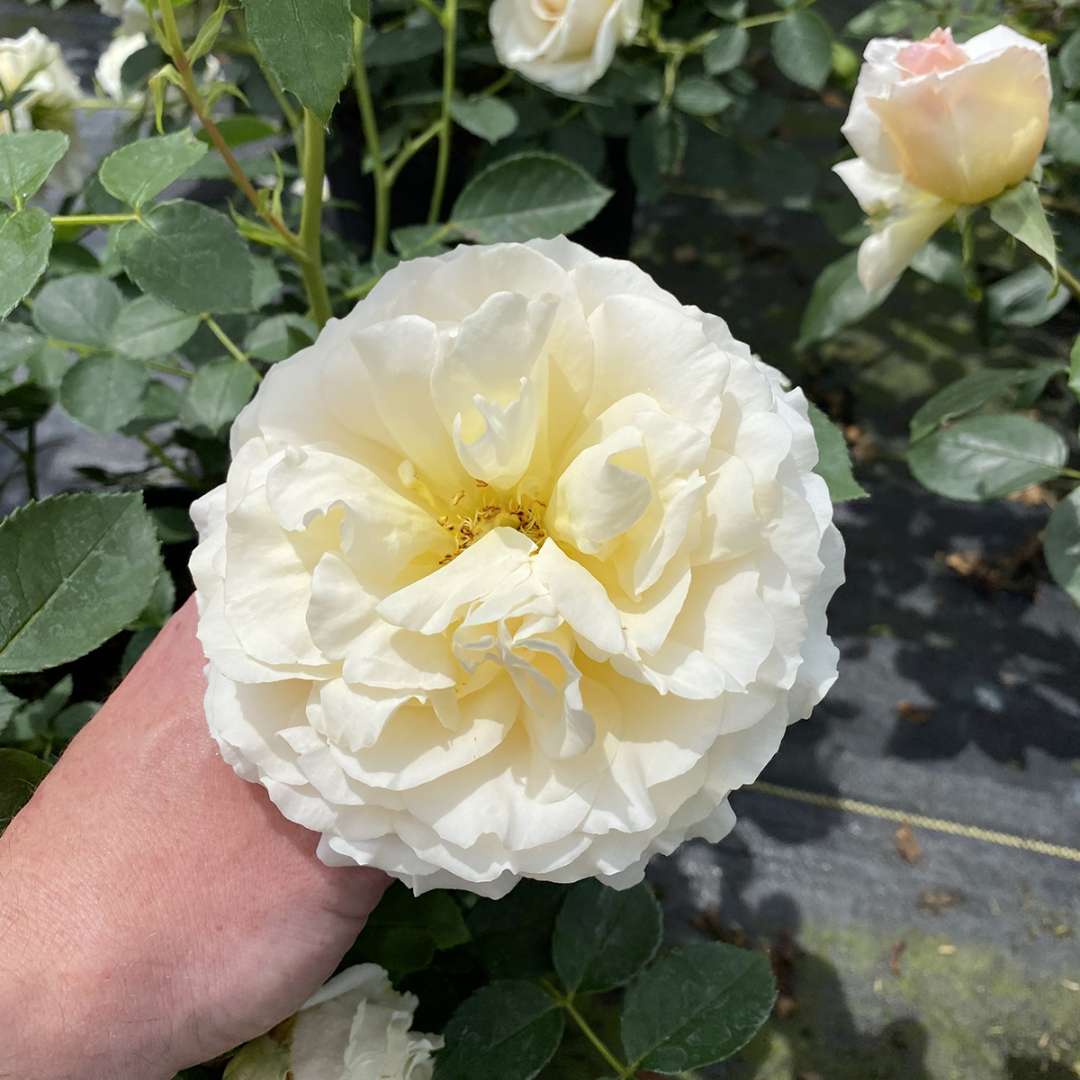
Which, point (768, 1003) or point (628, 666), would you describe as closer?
point (628, 666)

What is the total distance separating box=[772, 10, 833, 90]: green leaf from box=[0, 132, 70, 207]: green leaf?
0.65 metres

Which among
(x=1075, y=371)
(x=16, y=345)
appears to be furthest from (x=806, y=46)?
(x=16, y=345)

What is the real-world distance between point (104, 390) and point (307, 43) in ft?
1.12

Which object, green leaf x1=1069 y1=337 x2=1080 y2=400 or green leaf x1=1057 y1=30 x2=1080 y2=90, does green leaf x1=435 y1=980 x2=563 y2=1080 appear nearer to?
green leaf x1=1069 y1=337 x2=1080 y2=400

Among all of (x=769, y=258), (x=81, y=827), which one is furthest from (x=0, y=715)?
(x=769, y=258)

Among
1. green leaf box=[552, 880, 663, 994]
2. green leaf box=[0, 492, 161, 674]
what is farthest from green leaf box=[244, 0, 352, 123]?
green leaf box=[552, 880, 663, 994]

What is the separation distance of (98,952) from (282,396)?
0.27m

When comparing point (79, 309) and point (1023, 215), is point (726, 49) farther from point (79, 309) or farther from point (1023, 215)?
point (79, 309)

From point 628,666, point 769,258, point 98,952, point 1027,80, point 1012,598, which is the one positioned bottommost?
point 1012,598

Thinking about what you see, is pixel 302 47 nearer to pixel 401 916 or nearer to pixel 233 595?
pixel 233 595

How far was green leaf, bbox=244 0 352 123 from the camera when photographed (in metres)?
0.37

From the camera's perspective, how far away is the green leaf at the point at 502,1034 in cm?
54

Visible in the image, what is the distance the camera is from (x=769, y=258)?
54.4 inches

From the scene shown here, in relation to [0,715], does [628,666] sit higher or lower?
higher
